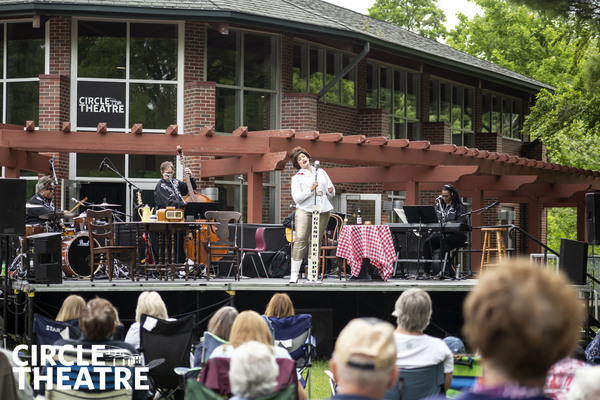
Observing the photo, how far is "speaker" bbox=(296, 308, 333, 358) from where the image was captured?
1237cm

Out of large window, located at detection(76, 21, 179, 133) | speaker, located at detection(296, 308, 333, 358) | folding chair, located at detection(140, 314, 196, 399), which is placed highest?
large window, located at detection(76, 21, 179, 133)

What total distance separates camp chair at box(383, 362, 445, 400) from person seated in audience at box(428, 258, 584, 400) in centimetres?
326

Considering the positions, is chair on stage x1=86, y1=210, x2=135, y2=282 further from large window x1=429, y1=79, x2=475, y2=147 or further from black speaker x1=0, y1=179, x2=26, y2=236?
large window x1=429, y1=79, x2=475, y2=147

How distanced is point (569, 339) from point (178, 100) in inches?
648

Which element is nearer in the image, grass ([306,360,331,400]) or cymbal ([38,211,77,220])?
grass ([306,360,331,400])

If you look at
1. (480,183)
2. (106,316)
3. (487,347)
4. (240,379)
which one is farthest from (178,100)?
(487,347)

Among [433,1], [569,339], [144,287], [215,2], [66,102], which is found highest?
[433,1]

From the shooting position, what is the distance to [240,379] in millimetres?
3973

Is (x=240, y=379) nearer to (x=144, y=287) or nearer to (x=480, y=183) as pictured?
(x=144, y=287)

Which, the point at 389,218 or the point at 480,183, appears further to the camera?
the point at 389,218

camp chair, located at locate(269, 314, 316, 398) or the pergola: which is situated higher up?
the pergola

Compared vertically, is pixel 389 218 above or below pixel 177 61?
below

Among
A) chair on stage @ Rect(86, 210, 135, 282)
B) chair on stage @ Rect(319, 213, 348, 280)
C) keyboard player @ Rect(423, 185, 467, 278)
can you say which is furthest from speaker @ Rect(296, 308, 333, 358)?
chair on stage @ Rect(86, 210, 135, 282)

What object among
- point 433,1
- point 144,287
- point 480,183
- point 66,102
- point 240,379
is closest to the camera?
point 240,379
